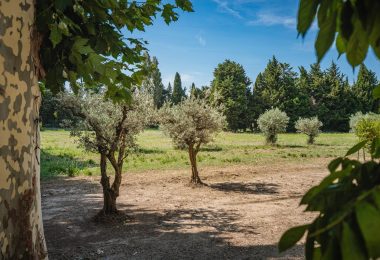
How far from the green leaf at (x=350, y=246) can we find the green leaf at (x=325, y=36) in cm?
43

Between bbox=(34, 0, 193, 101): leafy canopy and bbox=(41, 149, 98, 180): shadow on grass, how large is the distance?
14.9 meters

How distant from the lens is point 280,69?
69.4 metres

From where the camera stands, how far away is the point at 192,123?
1606 centimetres

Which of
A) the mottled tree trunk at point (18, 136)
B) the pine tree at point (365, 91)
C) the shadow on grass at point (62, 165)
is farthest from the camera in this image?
the pine tree at point (365, 91)

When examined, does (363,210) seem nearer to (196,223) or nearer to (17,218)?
(17,218)

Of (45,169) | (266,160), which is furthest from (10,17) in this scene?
(266,160)

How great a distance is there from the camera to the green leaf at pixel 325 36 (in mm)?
806

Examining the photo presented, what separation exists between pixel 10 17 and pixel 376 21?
288cm

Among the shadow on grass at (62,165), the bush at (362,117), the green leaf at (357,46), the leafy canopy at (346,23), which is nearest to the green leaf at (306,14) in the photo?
the leafy canopy at (346,23)

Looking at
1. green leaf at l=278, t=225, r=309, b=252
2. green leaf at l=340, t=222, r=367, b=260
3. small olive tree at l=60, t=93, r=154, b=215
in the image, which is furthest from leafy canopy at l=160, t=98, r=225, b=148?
green leaf at l=340, t=222, r=367, b=260

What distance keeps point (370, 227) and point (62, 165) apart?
22.8 m

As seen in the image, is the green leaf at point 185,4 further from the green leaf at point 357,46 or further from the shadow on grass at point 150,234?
the shadow on grass at point 150,234

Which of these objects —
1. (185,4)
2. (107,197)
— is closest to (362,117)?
(107,197)

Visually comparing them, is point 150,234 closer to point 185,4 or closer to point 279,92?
point 185,4
